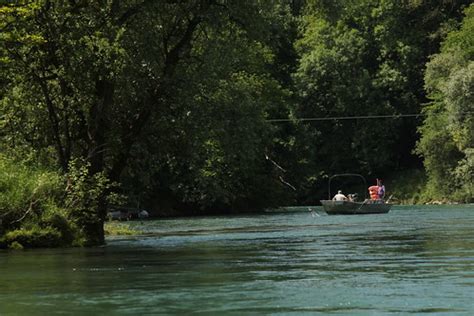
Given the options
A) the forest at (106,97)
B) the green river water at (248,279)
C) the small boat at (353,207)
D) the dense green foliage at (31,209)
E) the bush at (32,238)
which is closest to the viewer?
the green river water at (248,279)

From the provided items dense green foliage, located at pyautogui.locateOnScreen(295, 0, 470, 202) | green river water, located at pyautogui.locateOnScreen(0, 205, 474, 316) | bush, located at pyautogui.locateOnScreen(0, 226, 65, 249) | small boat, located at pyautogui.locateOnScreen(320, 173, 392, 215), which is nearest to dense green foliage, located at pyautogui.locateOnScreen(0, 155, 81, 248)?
bush, located at pyautogui.locateOnScreen(0, 226, 65, 249)

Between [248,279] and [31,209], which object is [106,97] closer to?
[31,209]

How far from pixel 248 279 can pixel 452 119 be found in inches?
2731

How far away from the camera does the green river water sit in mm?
16734

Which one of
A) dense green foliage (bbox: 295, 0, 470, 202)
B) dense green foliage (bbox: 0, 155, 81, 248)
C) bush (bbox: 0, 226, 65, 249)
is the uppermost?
dense green foliage (bbox: 295, 0, 470, 202)

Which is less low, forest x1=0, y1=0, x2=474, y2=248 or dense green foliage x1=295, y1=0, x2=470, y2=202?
dense green foliage x1=295, y1=0, x2=470, y2=202

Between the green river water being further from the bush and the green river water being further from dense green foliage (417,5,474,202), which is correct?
dense green foliage (417,5,474,202)

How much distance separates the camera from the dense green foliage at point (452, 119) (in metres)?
85.9

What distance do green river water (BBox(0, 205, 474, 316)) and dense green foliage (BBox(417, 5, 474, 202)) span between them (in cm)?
5301

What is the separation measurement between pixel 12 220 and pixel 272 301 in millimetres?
16761

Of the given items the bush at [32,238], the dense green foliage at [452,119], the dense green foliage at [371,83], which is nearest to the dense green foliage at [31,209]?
the bush at [32,238]

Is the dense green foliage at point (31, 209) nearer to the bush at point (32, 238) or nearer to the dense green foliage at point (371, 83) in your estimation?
the bush at point (32, 238)

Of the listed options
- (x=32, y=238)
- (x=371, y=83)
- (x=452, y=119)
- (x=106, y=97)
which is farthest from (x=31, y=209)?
(x=371, y=83)

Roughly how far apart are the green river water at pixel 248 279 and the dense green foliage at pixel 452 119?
174 feet
